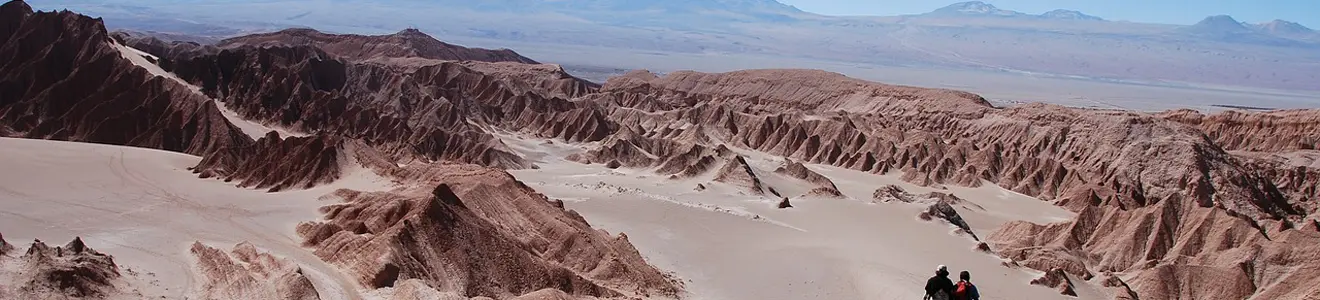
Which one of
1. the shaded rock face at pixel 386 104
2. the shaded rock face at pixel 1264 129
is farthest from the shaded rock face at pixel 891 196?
the shaded rock face at pixel 1264 129

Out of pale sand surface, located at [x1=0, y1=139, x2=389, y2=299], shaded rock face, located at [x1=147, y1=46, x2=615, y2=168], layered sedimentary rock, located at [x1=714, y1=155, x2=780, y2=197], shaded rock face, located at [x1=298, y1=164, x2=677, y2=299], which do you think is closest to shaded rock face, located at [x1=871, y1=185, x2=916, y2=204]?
layered sedimentary rock, located at [x1=714, y1=155, x2=780, y2=197]

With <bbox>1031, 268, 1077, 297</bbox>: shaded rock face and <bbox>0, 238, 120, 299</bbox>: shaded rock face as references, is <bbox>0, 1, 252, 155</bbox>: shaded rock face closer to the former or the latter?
<bbox>0, 238, 120, 299</bbox>: shaded rock face

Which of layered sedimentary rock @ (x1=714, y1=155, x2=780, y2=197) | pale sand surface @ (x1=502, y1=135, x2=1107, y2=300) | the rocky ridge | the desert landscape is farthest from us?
layered sedimentary rock @ (x1=714, y1=155, x2=780, y2=197)

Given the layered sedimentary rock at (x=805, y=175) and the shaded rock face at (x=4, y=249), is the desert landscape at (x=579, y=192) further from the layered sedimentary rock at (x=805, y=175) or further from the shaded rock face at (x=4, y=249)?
the shaded rock face at (x=4, y=249)

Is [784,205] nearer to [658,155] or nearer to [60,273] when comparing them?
[658,155]

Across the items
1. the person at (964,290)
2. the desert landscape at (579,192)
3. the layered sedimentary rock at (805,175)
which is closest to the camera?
the person at (964,290)

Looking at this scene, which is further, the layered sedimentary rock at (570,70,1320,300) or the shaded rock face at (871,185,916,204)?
the shaded rock face at (871,185,916,204)

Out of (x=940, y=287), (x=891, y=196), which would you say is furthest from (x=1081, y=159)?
(x=940, y=287)

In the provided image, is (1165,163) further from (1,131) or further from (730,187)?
(1,131)
